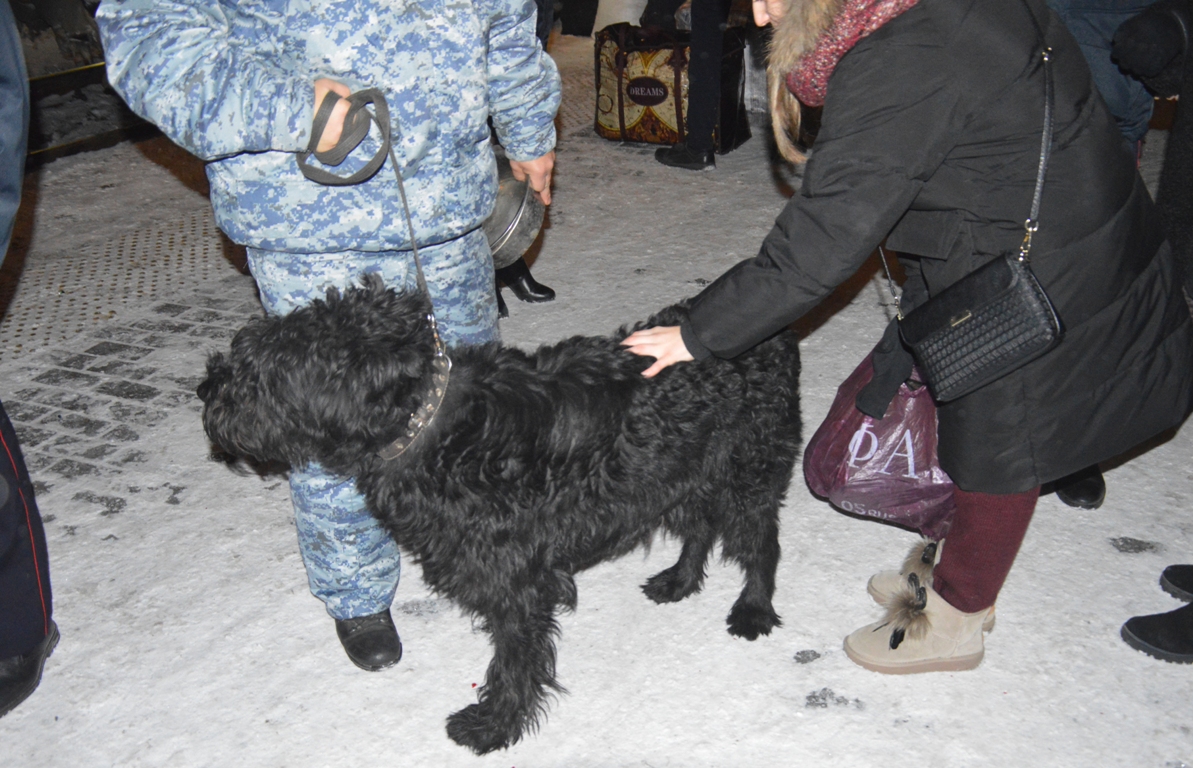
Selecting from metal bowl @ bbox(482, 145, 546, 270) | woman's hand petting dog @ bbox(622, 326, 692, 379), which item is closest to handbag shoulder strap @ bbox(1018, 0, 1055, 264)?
woman's hand petting dog @ bbox(622, 326, 692, 379)

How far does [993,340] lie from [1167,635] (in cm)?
136

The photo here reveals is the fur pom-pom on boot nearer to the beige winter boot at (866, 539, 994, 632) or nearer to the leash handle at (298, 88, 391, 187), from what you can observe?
the beige winter boot at (866, 539, 994, 632)

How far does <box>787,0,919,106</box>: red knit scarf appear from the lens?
2.02 metres

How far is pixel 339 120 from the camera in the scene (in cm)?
212

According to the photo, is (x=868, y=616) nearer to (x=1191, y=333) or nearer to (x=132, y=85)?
(x=1191, y=333)

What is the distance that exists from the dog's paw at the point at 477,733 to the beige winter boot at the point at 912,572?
52.6 inches

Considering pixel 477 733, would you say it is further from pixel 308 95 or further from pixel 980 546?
pixel 308 95

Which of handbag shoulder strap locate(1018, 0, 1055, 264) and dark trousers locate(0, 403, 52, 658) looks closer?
handbag shoulder strap locate(1018, 0, 1055, 264)

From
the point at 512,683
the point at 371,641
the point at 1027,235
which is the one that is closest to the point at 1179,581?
the point at 1027,235

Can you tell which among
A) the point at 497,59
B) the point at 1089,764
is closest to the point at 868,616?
the point at 1089,764

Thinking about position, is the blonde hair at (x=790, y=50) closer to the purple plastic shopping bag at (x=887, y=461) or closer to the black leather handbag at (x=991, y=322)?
the black leather handbag at (x=991, y=322)

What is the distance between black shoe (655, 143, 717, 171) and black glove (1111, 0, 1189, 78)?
3853 mm

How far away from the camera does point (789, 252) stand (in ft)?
7.32

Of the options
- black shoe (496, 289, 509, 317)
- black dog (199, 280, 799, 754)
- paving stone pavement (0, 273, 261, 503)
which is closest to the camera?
black dog (199, 280, 799, 754)
